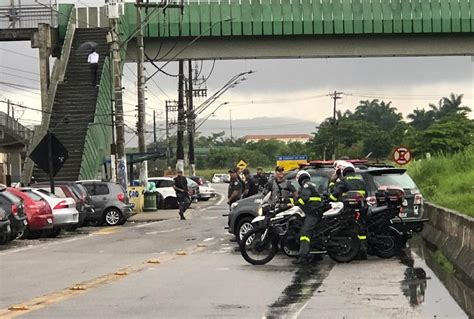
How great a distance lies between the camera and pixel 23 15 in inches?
1628

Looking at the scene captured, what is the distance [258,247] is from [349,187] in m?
1.94

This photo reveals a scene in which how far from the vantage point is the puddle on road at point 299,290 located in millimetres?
9883

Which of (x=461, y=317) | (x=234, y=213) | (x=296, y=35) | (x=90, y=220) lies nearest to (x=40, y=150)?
(x=90, y=220)

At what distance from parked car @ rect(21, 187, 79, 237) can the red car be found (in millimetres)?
300

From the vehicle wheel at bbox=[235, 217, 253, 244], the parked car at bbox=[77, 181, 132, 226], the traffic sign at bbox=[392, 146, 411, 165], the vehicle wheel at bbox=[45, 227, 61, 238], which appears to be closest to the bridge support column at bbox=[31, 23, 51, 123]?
→ the parked car at bbox=[77, 181, 132, 226]

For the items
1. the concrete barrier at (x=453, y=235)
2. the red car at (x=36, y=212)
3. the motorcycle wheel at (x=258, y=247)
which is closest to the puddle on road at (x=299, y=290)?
the motorcycle wheel at (x=258, y=247)

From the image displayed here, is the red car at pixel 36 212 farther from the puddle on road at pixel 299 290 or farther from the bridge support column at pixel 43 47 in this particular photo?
the bridge support column at pixel 43 47

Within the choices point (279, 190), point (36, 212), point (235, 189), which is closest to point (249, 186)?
point (235, 189)

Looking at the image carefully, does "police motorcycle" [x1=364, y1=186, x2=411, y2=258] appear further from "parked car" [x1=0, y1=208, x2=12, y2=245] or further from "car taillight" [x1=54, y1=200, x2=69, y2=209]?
"car taillight" [x1=54, y1=200, x2=69, y2=209]

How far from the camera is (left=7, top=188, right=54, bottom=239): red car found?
21750mm

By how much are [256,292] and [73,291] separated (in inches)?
102

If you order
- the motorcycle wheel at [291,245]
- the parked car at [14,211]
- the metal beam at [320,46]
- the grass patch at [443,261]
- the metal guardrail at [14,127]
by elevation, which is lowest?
the grass patch at [443,261]

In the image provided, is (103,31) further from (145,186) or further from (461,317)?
(461,317)

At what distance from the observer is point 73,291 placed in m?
11.8
